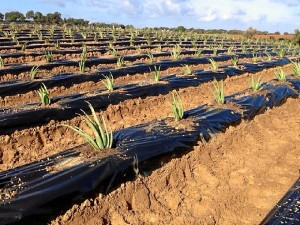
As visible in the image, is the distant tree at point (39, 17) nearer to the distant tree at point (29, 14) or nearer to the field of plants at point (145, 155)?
the distant tree at point (29, 14)

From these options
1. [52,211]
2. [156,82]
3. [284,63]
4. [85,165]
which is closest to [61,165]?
[85,165]

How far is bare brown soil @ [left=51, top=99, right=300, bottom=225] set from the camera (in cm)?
299

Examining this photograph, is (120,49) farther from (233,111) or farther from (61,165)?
(61,165)

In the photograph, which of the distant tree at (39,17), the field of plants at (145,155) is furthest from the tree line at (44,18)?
the field of plants at (145,155)

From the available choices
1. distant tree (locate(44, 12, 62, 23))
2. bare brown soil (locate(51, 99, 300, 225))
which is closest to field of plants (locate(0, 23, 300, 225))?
bare brown soil (locate(51, 99, 300, 225))

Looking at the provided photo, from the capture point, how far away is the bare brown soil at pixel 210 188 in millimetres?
2994

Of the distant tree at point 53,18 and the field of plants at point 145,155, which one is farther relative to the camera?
the distant tree at point 53,18

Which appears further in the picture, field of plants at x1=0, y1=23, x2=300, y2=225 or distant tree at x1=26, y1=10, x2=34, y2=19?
distant tree at x1=26, y1=10, x2=34, y2=19

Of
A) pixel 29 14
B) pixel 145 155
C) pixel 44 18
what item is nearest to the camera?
pixel 145 155

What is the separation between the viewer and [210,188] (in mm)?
3586

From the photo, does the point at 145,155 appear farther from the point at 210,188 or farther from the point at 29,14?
the point at 29,14

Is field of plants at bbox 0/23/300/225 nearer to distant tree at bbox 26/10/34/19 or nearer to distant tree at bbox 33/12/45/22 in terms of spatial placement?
distant tree at bbox 33/12/45/22

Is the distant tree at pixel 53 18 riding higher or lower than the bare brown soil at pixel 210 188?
higher

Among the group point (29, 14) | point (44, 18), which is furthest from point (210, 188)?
point (29, 14)
